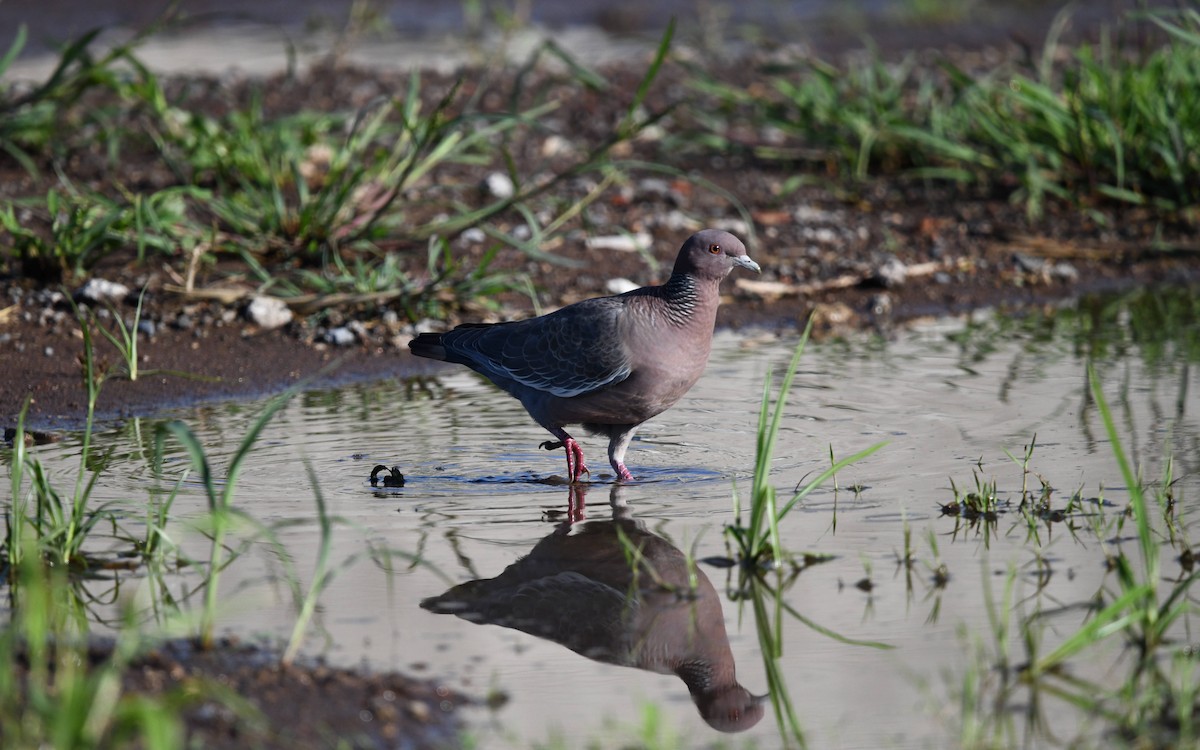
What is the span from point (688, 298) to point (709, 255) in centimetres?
20

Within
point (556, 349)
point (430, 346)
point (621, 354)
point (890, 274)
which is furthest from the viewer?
point (890, 274)

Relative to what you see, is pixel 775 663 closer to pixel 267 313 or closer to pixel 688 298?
pixel 688 298

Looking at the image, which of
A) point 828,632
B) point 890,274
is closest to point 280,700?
point 828,632

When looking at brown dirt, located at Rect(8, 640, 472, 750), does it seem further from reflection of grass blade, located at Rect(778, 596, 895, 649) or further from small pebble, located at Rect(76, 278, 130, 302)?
small pebble, located at Rect(76, 278, 130, 302)

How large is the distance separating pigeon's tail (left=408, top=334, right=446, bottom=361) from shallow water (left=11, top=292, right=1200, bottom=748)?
0.28 meters

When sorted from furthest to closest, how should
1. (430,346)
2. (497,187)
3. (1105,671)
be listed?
(497,187) < (430,346) < (1105,671)

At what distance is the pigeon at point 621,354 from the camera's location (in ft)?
16.7

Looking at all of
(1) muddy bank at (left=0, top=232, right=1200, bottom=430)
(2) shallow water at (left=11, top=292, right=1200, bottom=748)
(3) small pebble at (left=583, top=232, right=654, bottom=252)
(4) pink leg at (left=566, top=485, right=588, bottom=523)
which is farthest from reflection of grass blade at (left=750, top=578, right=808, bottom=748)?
(3) small pebble at (left=583, top=232, right=654, bottom=252)

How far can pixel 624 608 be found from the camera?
→ 12.8 feet

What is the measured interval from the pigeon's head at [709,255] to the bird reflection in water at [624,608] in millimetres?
1129

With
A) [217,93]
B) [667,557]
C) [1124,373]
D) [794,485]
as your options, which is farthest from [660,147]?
[667,557]

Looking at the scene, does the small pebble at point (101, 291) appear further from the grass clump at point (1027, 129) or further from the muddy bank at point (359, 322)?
the grass clump at point (1027, 129)

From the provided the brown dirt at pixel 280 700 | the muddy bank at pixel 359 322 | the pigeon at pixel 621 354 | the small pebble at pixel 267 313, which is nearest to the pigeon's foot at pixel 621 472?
the pigeon at pixel 621 354

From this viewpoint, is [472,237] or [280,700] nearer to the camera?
[280,700]
